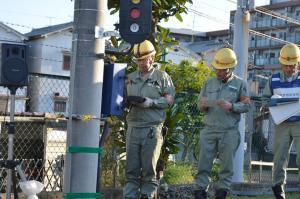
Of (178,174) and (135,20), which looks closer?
(135,20)

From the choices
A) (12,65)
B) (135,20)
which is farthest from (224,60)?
(12,65)

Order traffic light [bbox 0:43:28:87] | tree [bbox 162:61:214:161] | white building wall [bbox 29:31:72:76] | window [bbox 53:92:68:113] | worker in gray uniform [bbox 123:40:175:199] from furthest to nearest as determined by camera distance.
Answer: white building wall [bbox 29:31:72:76]
window [bbox 53:92:68:113]
tree [bbox 162:61:214:161]
worker in gray uniform [bbox 123:40:175:199]
traffic light [bbox 0:43:28:87]

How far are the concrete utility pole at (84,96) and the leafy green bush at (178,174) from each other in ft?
14.3

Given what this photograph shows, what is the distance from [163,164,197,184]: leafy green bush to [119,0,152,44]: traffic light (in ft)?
14.6

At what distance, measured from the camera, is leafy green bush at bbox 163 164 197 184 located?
10.2 m

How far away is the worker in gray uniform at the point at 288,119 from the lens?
7.01 meters

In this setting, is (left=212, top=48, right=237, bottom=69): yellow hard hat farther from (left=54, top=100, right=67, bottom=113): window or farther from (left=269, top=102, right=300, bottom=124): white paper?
(left=54, top=100, right=67, bottom=113): window

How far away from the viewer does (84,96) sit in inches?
223

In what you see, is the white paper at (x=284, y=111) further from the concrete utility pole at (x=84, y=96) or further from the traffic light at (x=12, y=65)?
the traffic light at (x=12, y=65)

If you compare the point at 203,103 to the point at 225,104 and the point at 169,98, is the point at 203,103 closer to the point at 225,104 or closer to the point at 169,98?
the point at 225,104

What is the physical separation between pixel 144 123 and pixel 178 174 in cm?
415

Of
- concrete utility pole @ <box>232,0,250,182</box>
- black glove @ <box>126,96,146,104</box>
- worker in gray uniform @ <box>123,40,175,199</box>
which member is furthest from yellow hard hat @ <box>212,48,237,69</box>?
concrete utility pole @ <box>232,0,250,182</box>

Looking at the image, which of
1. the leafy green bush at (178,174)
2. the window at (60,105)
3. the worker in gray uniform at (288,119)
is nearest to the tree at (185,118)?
the leafy green bush at (178,174)

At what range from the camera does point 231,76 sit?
22.8 feet
